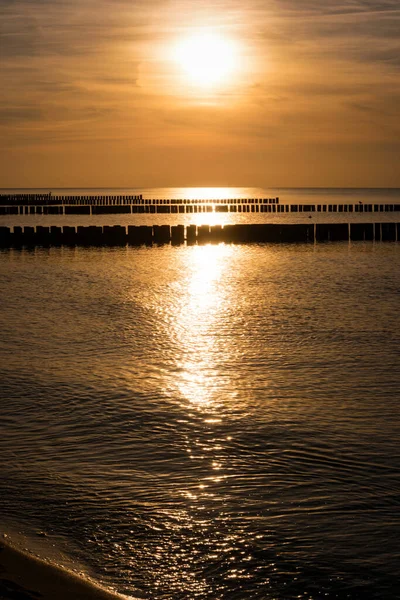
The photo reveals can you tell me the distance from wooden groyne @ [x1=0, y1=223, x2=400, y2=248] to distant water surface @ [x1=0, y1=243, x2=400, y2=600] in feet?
101

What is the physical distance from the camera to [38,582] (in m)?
5.98

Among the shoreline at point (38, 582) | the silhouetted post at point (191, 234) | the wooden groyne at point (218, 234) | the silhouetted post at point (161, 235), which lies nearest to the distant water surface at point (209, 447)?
the shoreline at point (38, 582)

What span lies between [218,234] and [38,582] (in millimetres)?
52638

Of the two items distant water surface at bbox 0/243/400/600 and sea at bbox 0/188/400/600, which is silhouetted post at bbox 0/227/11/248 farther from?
sea at bbox 0/188/400/600

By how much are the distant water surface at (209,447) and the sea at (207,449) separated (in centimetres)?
2

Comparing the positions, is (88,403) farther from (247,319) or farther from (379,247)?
(379,247)

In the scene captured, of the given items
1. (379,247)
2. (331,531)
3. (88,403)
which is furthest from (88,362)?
(379,247)

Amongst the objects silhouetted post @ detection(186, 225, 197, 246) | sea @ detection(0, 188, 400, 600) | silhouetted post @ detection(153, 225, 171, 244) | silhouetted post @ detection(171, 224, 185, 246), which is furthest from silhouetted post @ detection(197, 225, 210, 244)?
sea @ detection(0, 188, 400, 600)

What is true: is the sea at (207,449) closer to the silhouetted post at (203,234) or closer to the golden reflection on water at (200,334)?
the golden reflection on water at (200,334)

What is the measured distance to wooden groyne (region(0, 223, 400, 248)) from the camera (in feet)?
176

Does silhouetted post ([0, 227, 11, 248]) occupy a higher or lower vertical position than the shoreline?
higher

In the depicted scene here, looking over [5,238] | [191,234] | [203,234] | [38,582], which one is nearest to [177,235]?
[191,234]

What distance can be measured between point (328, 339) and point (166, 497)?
9940mm

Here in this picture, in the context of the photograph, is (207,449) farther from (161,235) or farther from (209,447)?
(161,235)
